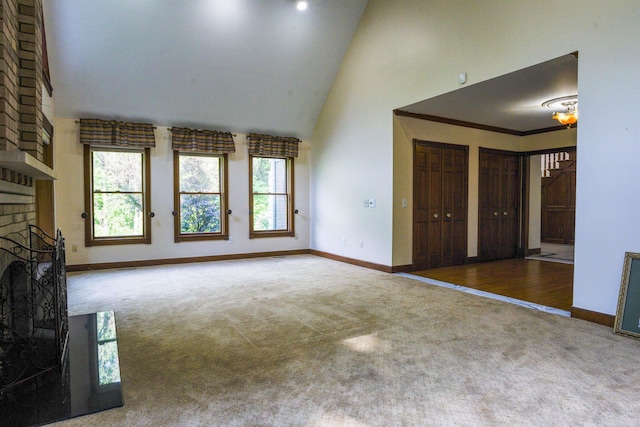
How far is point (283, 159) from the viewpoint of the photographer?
302 inches

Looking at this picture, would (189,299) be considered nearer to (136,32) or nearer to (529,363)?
(529,363)

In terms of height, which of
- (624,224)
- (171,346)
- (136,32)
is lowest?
(171,346)

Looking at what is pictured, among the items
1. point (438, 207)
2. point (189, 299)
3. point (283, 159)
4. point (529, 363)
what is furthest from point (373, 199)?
point (529, 363)

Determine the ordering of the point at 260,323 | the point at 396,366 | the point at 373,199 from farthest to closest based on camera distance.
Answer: the point at 373,199, the point at 260,323, the point at 396,366

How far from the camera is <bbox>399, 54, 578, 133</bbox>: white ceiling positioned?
396 centimetres

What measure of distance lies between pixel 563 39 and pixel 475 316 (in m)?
2.74

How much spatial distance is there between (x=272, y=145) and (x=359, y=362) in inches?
216

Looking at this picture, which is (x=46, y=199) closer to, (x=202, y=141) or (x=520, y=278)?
(x=202, y=141)

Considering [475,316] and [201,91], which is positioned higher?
[201,91]

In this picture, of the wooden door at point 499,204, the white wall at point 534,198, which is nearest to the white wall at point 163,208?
the wooden door at point 499,204

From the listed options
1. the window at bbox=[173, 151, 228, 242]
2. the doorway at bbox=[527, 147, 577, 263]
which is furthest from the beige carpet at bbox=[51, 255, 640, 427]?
the doorway at bbox=[527, 147, 577, 263]

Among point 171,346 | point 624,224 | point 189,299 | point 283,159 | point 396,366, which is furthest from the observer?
point 283,159

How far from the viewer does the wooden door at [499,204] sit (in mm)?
6695

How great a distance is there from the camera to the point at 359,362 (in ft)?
8.27
